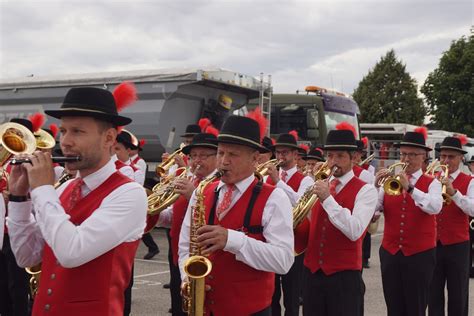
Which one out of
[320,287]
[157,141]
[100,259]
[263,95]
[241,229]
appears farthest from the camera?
[263,95]

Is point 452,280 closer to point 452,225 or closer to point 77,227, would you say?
point 452,225

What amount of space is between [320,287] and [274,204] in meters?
1.61

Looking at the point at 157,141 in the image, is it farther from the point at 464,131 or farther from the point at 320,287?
the point at 464,131

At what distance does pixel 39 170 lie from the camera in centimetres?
280

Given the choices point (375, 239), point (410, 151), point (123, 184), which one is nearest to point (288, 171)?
point (410, 151)

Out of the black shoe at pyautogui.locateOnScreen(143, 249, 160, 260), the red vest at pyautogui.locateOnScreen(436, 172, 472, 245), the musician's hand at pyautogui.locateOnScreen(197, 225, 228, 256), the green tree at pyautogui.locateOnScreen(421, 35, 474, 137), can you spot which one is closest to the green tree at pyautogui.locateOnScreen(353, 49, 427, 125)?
the green tree at pyautogui.locateOnScreen(421, 35, 474, 137)

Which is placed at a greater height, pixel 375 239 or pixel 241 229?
pixel 241 229

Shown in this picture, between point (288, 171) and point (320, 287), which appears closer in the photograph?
point (320, 287)

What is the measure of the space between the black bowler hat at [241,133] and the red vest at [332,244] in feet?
4.81

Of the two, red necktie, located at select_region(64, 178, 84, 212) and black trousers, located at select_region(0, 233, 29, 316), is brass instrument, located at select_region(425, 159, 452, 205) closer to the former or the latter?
black trousers, located at select_region(0, 233, 29, 316)

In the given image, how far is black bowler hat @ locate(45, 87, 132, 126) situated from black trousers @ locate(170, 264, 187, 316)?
3364 mm

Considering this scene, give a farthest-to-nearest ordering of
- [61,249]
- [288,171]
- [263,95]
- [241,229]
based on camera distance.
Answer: [263,95], [288,171], [241,229], [61,249]

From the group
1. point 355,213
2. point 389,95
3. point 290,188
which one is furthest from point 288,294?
point 389,95

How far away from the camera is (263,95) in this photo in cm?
1421
